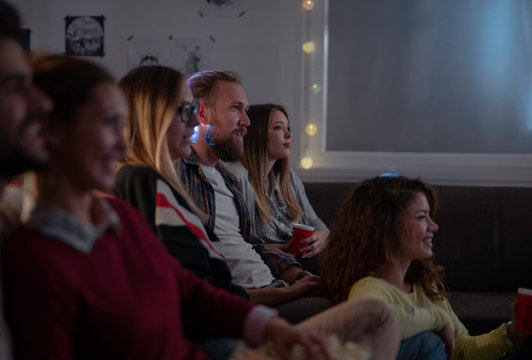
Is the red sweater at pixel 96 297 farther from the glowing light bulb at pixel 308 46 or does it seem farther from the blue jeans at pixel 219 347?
the glowing light bulb at pixel 308 46

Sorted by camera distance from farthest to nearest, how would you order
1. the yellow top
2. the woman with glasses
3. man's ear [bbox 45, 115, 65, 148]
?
the yellow top < the woman with glasses < man's ear [bbox 45, 115, 65, 148]

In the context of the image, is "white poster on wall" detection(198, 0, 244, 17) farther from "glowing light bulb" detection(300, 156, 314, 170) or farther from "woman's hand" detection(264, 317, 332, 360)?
"woman's hand" detection(264, 317, 332, 360)

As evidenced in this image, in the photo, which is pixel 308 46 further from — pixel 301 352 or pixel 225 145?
pixel 301 352

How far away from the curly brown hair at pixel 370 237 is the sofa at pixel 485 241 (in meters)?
0.93

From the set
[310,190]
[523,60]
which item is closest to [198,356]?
[310,190]

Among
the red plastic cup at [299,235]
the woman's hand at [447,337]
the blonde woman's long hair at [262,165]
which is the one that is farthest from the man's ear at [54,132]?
the blonde woman's long hair at [262,165]

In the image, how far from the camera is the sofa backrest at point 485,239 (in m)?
2.81

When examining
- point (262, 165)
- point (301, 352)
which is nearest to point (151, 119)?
point (301, 352)

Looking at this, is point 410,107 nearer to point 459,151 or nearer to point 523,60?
point 459,151

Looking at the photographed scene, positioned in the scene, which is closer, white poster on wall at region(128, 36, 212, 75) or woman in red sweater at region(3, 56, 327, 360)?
woman in red sweater at region(3, 56, 327, 360)

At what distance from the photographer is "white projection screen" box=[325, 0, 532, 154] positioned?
3350 millimetres

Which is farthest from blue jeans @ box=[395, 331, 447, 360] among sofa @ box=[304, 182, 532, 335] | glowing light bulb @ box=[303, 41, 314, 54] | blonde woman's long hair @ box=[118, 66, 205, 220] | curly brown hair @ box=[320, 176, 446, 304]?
glowing light bulb @ box=[303, 41, 314, 54]

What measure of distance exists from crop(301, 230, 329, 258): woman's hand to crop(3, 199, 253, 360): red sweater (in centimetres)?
149

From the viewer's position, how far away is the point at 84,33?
11.5ft
